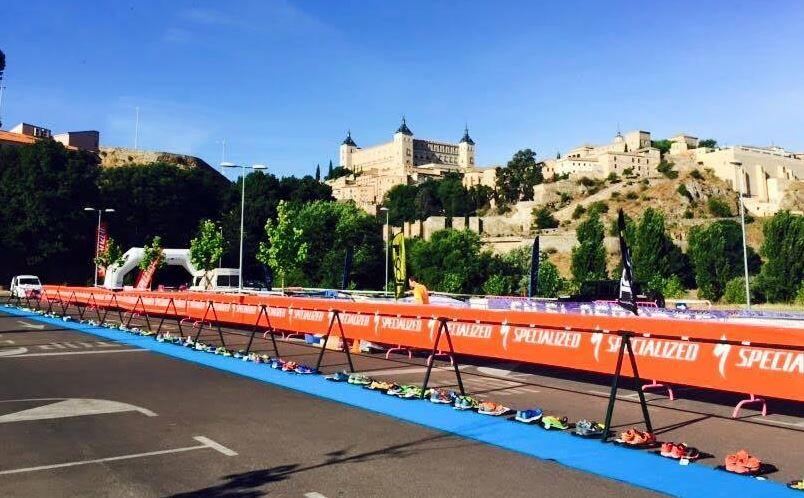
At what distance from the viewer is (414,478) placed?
258 inches

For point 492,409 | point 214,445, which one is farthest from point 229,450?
point 492,409

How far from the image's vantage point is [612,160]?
157m

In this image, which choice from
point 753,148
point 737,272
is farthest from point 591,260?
point 753,148

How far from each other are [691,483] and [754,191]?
14996 centimetres

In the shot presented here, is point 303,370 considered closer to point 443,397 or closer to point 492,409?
point 443,397

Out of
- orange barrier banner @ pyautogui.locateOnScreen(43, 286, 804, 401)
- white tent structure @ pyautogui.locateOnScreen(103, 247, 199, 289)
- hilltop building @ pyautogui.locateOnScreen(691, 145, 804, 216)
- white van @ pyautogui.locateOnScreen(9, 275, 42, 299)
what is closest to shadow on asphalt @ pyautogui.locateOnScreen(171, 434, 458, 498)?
orange barrier banner @ pyautogui.locateOnScreen(43, 286, 804, 401)

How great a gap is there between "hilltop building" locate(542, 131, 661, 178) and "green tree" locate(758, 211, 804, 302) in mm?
84541

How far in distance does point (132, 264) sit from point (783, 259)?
61.9 meters

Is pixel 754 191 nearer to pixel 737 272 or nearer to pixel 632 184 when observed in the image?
pixel 632 184

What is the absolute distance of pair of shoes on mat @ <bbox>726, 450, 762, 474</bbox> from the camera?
269 inches

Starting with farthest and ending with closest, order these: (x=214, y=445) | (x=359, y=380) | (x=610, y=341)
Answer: (x=359, y=380) < (x=610, y=341) < (x=214, y=445)

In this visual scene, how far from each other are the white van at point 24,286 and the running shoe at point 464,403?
39.0 meters

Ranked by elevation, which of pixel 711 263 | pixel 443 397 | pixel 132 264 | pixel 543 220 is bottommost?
pixel 443 397

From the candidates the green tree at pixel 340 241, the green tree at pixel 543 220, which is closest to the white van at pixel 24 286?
the green tree at pixel 340 241
